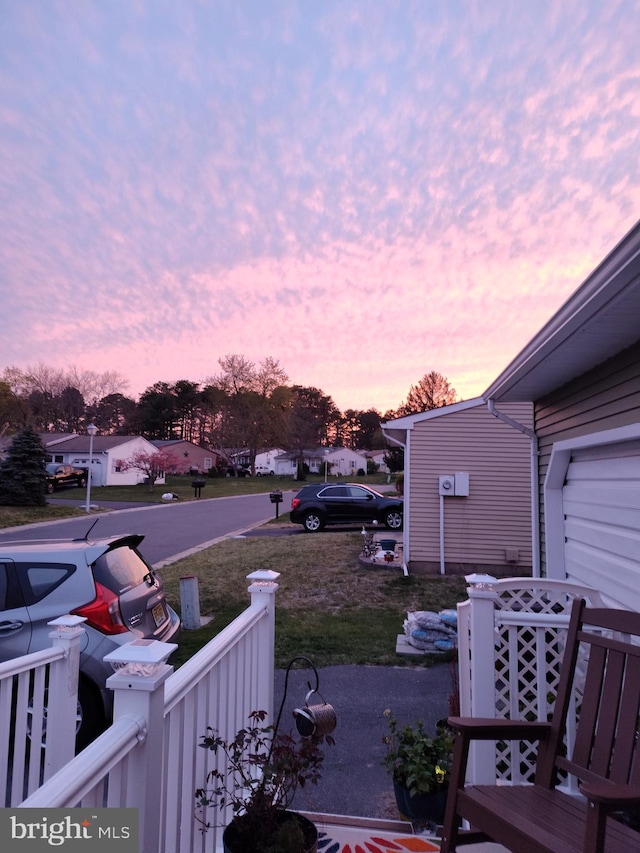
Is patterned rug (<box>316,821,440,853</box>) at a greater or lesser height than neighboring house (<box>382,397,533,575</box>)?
lesser

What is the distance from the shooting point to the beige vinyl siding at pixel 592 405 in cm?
363

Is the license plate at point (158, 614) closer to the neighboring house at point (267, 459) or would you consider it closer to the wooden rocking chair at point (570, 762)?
the wooden rocking chair at point (570, 762)

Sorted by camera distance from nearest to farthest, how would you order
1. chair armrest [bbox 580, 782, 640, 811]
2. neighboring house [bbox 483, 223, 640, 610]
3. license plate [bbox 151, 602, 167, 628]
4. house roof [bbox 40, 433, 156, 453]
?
chair armrest [bbox 580, 782, 640, 811] → neighboring house [bbox 483, 223, 640, 610] → license plate [bbox 151, 602, 167, 628] → house roof [bbox 40, 433, 156, 453]

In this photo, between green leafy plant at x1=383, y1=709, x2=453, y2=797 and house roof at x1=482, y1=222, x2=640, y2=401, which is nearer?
house roof at x1=482, y1=222, x2=640, y2=401

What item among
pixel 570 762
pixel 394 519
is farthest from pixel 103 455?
pixel 570 762

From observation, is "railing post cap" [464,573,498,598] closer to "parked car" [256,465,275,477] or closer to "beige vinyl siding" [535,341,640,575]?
"beige vinyl siding" [535,341,640,575]

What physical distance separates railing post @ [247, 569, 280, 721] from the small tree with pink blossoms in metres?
35.0

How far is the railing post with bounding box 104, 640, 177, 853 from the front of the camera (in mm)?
1421

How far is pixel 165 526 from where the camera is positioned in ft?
62.3

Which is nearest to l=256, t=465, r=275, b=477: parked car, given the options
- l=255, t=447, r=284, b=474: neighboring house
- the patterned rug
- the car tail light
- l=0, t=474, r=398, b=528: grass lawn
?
l=255, t=447, r=284, b=474: neighboring house

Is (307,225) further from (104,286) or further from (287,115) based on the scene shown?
(104,286)

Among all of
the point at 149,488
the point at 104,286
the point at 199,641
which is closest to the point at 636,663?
the point at 199,641

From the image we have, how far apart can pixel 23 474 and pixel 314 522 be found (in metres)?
15.1

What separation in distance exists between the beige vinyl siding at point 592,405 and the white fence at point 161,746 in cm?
292
